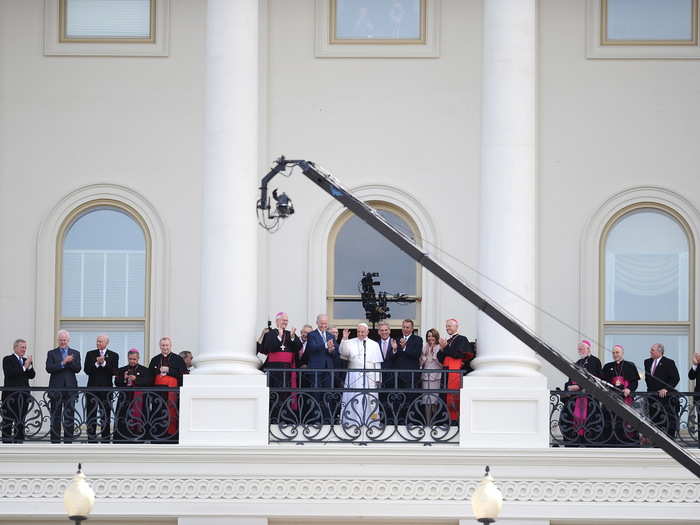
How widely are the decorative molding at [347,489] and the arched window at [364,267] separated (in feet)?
14.9

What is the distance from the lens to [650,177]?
27703 millimetres

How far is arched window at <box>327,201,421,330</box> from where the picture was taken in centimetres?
2780

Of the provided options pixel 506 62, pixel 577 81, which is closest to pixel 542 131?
pixel 577 81

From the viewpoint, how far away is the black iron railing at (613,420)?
2386cm

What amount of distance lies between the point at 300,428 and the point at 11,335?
5.73m

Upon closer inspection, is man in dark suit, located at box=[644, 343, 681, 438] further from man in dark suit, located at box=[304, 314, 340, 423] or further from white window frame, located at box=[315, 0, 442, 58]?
white window frame, located at box=[315, 0, 442, 58]

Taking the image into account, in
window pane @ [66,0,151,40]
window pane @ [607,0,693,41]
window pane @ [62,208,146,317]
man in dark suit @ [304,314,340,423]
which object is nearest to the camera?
man in dark suit @ [304,314,340,423]

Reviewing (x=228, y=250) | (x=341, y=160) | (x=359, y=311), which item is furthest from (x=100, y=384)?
(x=341, y=160)

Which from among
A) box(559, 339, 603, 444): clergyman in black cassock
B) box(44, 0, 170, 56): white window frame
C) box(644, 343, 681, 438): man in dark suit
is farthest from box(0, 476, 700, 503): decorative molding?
box(44, 0, 170, 56): white window frame

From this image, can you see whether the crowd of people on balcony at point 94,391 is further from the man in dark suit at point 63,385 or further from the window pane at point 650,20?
the window pane at point 650,20

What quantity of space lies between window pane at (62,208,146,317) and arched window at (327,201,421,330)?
3.02m

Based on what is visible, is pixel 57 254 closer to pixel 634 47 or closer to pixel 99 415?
pixel 99 415

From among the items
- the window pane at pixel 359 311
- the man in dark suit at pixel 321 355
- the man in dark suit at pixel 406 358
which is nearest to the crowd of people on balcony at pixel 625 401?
the man in dark suit at pixel 406 358

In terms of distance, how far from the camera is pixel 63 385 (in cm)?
2469
